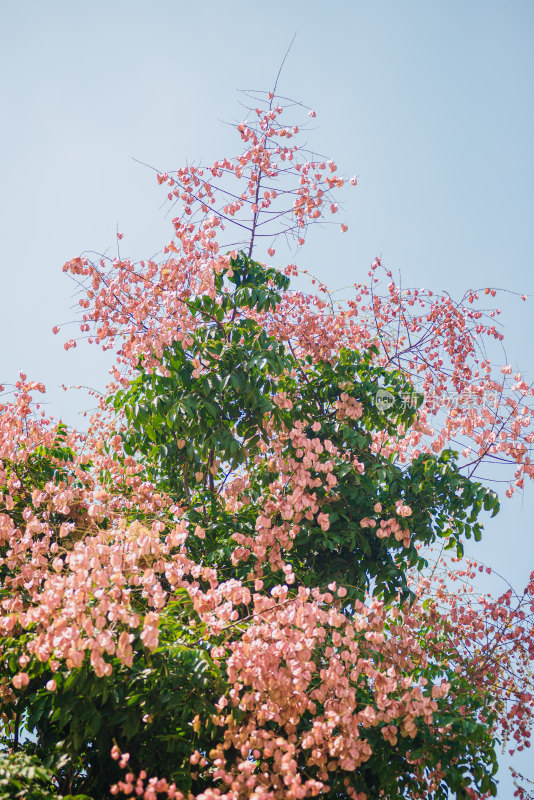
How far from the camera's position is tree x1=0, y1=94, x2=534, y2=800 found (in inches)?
187

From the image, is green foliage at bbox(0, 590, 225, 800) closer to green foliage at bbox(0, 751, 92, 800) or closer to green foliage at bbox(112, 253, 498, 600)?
green foliage at bbox(0, 751, 92, 800)

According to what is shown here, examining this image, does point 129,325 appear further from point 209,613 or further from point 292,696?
point 292,696

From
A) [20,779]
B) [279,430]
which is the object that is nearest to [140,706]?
[20,779]

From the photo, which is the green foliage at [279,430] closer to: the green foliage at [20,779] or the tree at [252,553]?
the tree at [252,553]

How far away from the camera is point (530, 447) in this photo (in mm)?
7332

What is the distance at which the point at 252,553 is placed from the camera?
22.3ft

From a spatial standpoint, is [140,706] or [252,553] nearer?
[140,706]

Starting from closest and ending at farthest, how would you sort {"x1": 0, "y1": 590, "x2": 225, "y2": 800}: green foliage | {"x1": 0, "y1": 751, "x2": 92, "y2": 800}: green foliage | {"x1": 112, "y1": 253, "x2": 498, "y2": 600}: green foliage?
{"x1": 0, "y1": 751, "x2": 92, "y2": 800}: green foliage < {"x1": 0, "y1": 590, "x2": 225, "y2": 800}: green foliage < {"x1": 112, "y1": 253, "x2": 498, "y2": 600}: green foliage

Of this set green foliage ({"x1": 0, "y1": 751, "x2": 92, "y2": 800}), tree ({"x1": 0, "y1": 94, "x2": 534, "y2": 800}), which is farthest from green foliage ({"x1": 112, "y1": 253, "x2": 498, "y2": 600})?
green foliage ({"x1": 0, "y1": 751, "x2": 92, "y2": 800})

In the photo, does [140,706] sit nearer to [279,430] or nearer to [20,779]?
[20,779]

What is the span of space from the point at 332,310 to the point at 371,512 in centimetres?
298

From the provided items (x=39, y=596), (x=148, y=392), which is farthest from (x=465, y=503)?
(x=39, y=596)

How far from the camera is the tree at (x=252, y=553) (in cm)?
474

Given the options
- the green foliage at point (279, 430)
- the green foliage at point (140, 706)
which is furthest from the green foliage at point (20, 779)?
the green foliage at point (279, 430)
